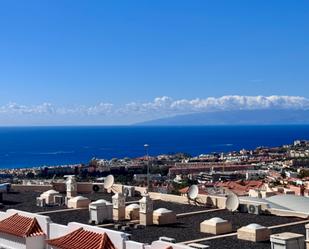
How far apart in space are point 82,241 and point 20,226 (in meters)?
3.77

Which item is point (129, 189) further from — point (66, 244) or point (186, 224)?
point (66, 244)

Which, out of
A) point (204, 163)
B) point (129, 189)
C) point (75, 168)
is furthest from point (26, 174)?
point (129, 189)

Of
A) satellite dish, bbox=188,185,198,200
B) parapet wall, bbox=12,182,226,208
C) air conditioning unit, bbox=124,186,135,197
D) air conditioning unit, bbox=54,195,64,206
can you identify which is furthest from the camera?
air conditioning unit, bbox=124,186,135,197

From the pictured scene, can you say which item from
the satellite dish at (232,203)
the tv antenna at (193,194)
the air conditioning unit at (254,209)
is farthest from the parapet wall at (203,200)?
the air conditioning unit at (254,209)

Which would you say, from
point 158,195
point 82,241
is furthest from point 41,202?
point 82,241

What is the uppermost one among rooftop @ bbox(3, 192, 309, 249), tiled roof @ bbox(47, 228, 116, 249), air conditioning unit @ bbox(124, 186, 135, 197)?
tiled roof @ bbox(47, 228, 116, 249)

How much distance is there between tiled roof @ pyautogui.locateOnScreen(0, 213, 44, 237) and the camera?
69.9 feet

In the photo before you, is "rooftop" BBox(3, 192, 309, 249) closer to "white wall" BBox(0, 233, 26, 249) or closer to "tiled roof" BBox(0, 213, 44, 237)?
"tiled roof" BBox(0, 213, 44, 237)

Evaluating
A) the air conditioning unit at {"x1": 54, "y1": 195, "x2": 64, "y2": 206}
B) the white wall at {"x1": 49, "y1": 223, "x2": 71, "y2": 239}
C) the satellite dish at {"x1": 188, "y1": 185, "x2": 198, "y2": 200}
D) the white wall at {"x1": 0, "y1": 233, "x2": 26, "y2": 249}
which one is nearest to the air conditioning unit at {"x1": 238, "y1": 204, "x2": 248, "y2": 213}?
the satellite dish at {"x1": 188, "y1": 185, "x2": 198, "y2": 200}

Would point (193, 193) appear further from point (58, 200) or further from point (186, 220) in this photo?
point (58, 200)

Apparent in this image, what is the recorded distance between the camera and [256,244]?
2127cm

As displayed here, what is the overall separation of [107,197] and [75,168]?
138706mm

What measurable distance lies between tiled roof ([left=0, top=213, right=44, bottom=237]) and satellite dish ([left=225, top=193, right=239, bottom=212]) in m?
10.5

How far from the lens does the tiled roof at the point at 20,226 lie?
21.3 m
